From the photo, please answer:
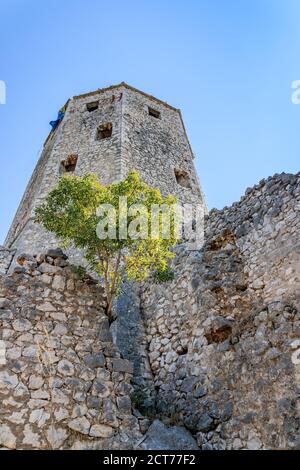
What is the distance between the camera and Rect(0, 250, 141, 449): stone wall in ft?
13.8

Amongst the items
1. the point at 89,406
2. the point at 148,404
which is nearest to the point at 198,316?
the point at 148,404

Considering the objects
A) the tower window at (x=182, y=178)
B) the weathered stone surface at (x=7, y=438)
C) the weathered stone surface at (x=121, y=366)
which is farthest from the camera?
the tower window at (x=182, y=178)

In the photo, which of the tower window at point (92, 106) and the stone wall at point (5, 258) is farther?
the tower window at point (92, 106)

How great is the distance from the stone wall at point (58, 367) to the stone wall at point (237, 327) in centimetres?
134

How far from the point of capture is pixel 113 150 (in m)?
14.7

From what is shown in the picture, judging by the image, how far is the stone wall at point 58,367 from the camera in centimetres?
420

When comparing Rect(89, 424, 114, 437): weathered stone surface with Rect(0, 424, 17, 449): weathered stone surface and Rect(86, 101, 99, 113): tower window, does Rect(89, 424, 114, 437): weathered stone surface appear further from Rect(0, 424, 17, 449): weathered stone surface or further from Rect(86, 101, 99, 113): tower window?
Rect(86, 101, 99, 113): tower window

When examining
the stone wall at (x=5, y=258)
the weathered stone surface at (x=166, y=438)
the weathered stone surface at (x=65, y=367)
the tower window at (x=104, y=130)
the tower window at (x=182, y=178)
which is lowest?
the weathered stone surface at (x=166, y=438)

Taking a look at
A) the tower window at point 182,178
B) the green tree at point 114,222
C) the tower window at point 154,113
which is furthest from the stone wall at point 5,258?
the tower window at point 154,113

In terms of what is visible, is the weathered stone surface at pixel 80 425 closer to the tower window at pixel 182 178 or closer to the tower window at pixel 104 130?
the tower window at pixel 182 178

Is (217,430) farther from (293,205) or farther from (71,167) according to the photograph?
(71,167)

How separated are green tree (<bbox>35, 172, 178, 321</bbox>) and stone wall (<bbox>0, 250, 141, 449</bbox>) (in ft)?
3.16

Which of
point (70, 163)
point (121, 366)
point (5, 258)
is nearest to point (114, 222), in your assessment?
point (121, 366)

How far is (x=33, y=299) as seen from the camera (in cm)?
499
